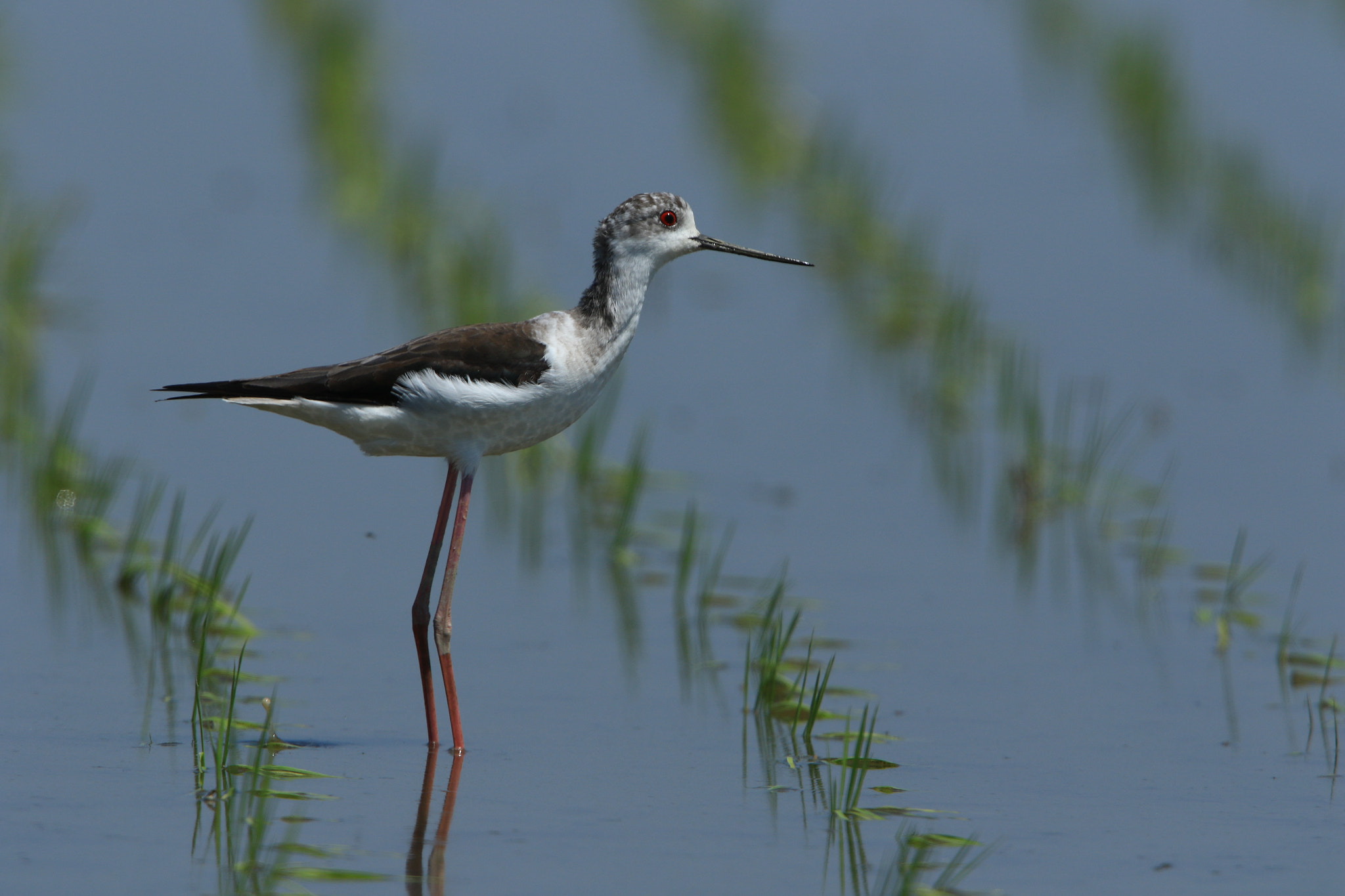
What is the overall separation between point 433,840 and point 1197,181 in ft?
34.2

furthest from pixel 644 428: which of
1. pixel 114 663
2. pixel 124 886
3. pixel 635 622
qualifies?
pixel 124 886

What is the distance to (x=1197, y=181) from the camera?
1336cm

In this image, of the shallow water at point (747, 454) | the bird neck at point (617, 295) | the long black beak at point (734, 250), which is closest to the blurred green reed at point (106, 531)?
the shallow water at point (747, 454)

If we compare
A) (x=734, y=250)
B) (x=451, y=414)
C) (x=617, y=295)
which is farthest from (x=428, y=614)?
(x=734, y=250)

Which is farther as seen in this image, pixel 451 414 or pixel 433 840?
pixel 451 414

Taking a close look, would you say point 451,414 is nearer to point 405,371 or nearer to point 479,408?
point 479,408

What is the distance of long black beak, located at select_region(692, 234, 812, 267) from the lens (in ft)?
18.6

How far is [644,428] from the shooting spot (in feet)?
22.7

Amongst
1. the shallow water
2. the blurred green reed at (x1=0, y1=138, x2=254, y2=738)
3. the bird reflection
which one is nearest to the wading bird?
the bird reflection

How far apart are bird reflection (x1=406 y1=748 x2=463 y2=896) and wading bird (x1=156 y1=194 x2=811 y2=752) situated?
0.53ft

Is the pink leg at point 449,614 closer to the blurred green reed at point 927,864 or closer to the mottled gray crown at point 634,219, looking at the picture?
the mottled gray crown at point 634,219

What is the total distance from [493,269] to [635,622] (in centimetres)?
368

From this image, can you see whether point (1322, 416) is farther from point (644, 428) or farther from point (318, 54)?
point (318, 54)

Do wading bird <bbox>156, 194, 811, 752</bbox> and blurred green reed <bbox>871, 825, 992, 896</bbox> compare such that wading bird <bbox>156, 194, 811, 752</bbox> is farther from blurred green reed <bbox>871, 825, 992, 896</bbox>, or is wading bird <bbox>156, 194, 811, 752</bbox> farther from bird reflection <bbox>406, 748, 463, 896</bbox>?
blurred green reed <bbox>871, 825, 992, 896</bbox>
